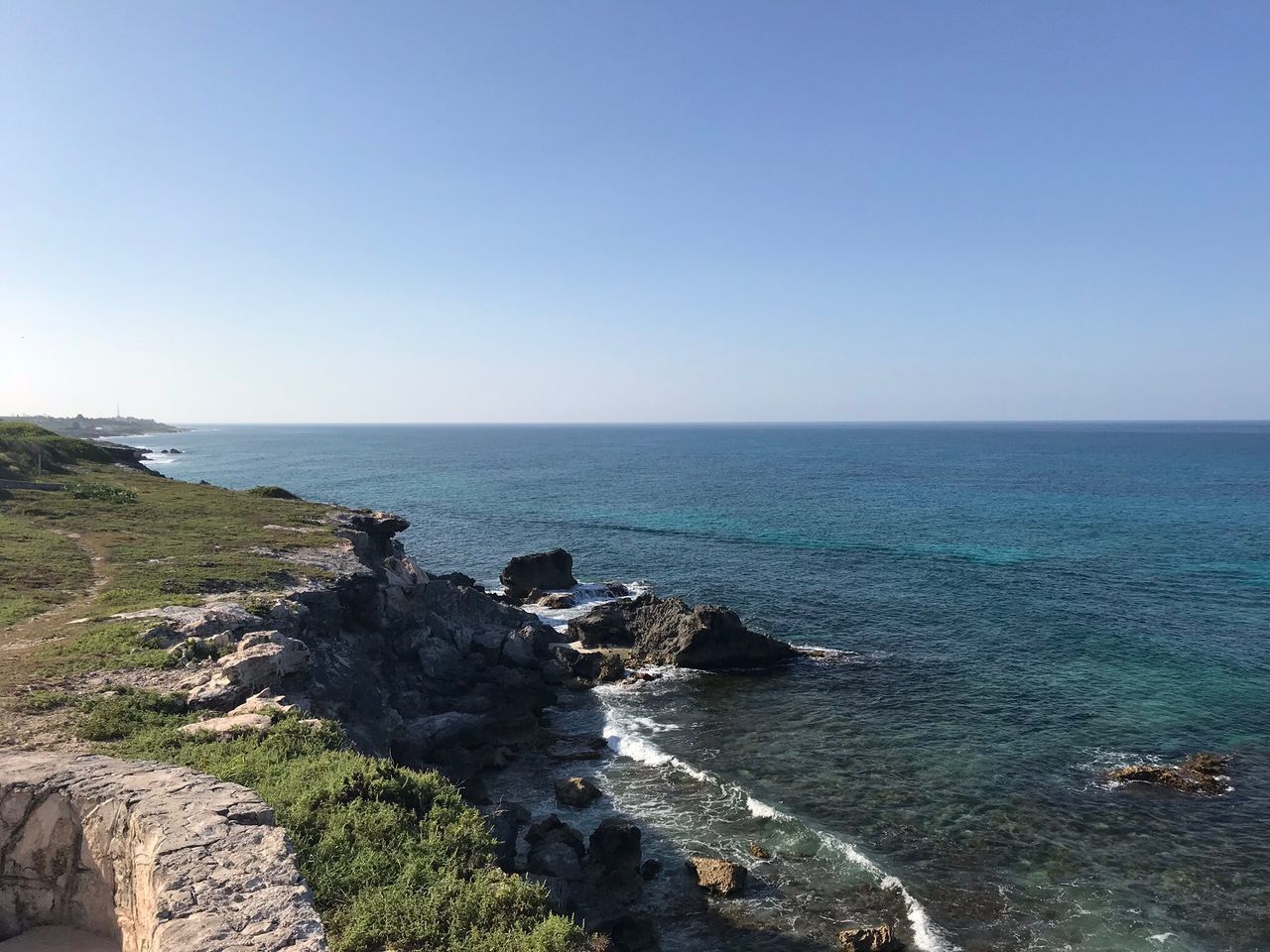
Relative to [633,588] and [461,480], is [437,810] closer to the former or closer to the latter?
[633,588]

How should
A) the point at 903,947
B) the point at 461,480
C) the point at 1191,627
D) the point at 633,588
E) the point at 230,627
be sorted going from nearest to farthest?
the point at 903,947 → the point at 230,627 → the point at 1191,627 → the point at 633,588 → the point at 461,480

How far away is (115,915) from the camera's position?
11352mm

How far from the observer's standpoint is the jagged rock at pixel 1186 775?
96.8ft

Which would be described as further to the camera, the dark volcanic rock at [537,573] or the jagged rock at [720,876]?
the dark volcanic rock at [537,573]

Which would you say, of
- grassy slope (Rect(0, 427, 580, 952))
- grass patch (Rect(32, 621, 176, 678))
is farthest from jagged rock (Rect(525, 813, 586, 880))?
grass patch (Rect(32, 621, 176, 678))

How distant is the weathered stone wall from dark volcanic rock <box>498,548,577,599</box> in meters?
48.8

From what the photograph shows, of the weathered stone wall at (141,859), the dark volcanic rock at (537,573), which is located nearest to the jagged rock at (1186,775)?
the weathered stone wall at (141,859)

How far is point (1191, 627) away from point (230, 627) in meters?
58.4

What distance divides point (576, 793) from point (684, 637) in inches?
673

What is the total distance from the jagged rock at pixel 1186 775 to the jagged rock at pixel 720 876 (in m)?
18.0

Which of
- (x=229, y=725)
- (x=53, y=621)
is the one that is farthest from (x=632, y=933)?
(x=53, y=621)

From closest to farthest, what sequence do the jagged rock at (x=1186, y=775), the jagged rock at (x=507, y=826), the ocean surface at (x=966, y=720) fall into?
the jagged rock at (x=507, y=826), the ocean surface at (x=966, y=720), the jagged rock at (x=1186, y=775)

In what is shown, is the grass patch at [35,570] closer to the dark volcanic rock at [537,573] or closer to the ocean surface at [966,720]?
the ocean surface at [966,720]

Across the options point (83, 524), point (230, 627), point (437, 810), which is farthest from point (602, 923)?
point (83, 524)
